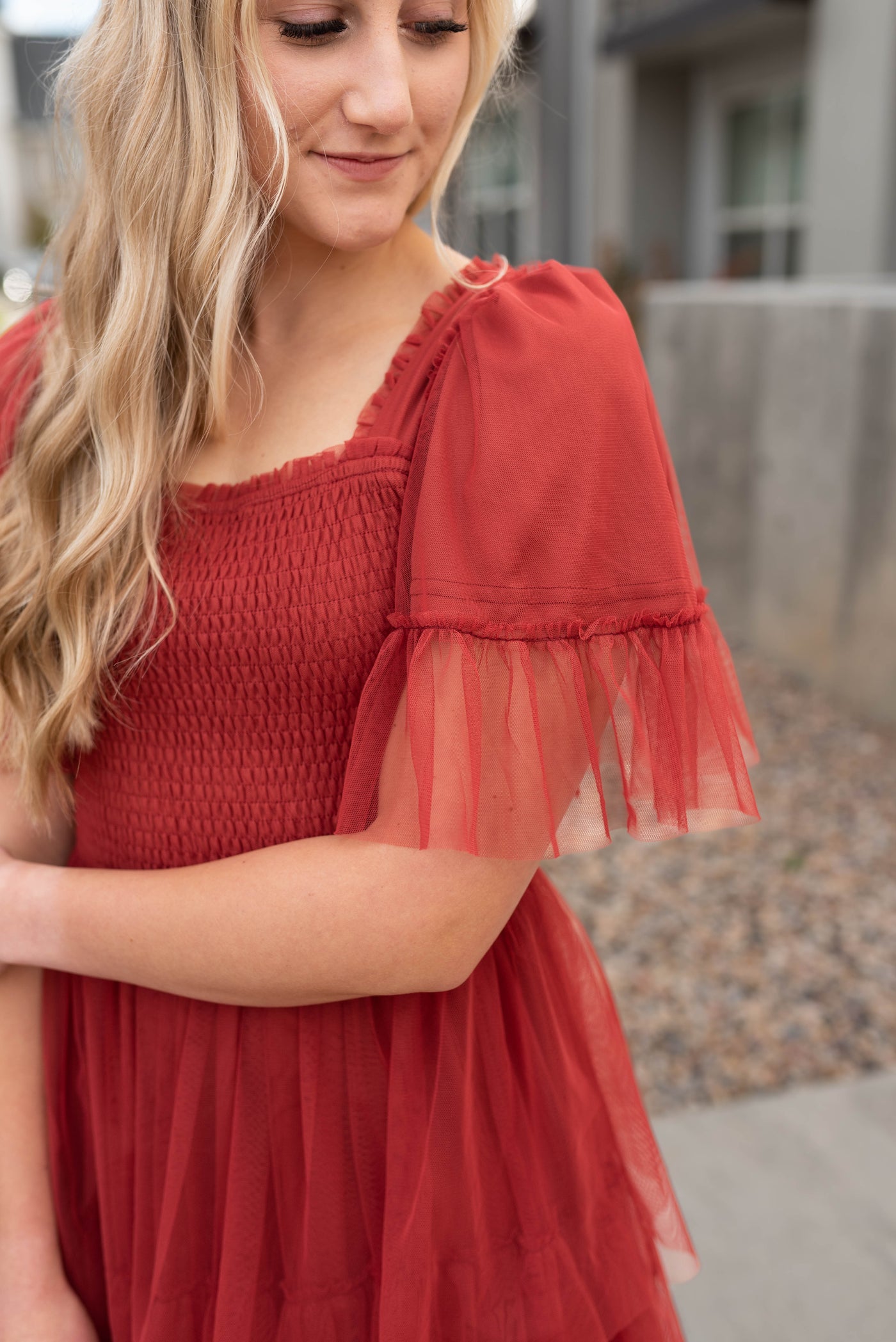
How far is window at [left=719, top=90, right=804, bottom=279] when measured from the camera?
7.92m

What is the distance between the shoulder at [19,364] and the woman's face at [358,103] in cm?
36

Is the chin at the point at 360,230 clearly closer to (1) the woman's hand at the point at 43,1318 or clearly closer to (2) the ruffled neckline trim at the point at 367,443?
(2) the ruffled neckline trim at the point at 367,443

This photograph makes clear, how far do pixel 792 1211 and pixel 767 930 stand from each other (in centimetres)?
126

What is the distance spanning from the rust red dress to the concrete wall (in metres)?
3.74

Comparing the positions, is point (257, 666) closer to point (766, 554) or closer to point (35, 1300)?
point (35, 1300)

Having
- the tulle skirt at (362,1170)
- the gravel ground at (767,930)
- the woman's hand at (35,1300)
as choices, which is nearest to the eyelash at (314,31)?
the tulle skirt at (362,1170)

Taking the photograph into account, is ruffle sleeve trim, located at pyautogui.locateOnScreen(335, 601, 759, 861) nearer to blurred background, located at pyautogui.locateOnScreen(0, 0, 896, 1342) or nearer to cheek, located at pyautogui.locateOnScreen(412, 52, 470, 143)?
cheek, located at pyautogui.locateOnScreen(412, 52, 470, 143)

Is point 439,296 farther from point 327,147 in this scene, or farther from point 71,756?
point 71,756

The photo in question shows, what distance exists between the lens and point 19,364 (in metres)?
1.25

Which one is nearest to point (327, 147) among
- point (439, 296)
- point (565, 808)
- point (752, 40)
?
point (439, 296)

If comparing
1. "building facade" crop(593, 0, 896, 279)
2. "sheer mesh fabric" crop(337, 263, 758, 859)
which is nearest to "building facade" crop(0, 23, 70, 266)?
"building facade" crop(593, 0, 896, 279)

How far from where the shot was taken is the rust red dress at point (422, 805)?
89 centimetres

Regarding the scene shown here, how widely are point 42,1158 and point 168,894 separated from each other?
15.8 inches

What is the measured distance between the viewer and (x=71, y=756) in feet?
3.80
